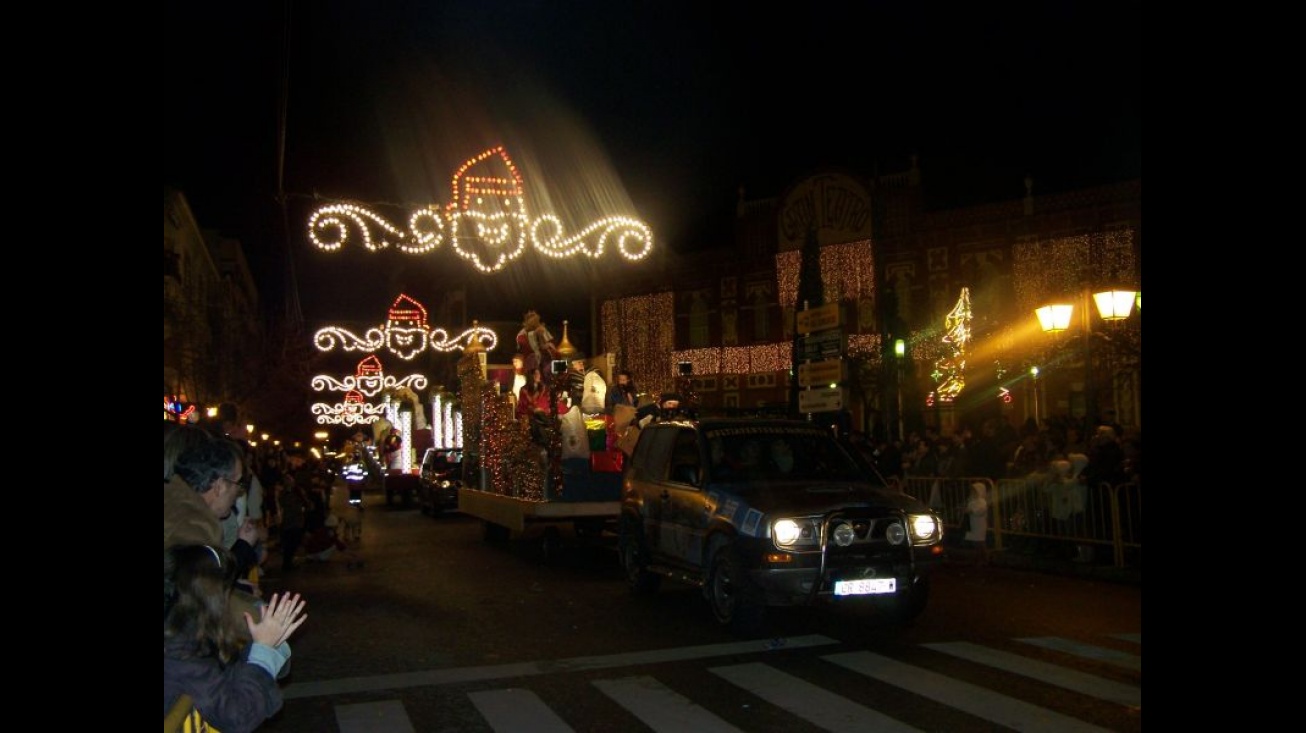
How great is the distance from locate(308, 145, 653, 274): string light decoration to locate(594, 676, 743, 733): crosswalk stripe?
28.5 ft

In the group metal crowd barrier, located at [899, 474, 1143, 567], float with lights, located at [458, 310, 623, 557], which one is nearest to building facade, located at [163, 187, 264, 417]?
float with lights, located at [458, 310, 623, 557]

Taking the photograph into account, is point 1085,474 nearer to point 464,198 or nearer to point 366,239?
point 464,198

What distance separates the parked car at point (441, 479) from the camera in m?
26.6

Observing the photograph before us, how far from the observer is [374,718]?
7.12 metres

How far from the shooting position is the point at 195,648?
3.35m

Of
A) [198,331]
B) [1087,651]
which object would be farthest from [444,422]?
[1087,651]

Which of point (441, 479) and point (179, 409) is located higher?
point (179, 409)

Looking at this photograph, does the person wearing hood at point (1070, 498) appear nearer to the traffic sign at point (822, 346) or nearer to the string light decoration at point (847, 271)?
the traffic sign at point (822, 346)

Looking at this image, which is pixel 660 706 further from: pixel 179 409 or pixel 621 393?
pixel 179 409

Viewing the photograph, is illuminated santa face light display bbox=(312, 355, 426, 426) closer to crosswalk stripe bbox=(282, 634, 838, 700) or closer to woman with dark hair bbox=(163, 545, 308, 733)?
crosswalk stripe bbox=(282, 634, 838, 700)

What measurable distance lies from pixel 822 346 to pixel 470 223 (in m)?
5.84

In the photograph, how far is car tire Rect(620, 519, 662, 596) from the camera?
40.3 ft

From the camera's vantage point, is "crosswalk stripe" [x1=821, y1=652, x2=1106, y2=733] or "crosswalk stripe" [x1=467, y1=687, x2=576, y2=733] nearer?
"crosswalk stripe" [x1=821, y1=652, x2=1106, y2=733]

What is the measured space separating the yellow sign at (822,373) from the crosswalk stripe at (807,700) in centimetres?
852
